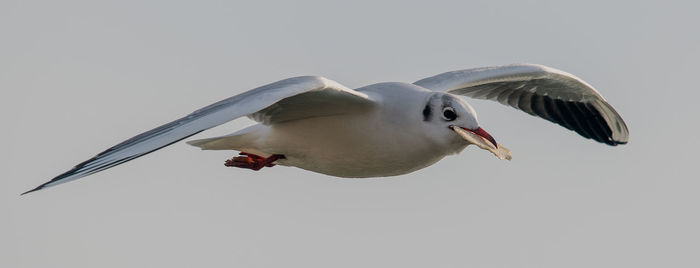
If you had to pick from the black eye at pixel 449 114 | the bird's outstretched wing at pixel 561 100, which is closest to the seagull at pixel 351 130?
the black eye at pixel 449 114

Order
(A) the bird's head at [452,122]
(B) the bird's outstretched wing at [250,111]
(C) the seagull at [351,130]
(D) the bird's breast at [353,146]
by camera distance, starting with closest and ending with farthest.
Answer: (B) the bird's outstretched wing at [250,111] < (C) the seagull at [351,130] < (A) the bird's head at [452,122] < (D) the bird's breast at [353,146]

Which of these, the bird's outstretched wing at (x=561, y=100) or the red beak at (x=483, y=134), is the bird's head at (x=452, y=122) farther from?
the bird's outstretched wing at (x=561, y=100)

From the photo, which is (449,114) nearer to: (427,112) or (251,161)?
(427,112)

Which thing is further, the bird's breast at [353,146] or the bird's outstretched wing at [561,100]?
the bird's outstretched wing at [561,100]

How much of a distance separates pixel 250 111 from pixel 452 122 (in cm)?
235

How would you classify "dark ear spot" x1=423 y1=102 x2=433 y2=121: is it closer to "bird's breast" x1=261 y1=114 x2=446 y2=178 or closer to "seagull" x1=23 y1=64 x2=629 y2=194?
"seagull" x1=23 y1=64 x2=629 y2=194

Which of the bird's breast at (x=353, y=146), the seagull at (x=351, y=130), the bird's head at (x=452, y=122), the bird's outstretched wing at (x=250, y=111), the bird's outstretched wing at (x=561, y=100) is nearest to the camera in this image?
the bird's outstretched wing at (x=250, y=111)

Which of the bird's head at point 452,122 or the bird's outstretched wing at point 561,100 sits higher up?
the bird's outstretched wing at point 561,100

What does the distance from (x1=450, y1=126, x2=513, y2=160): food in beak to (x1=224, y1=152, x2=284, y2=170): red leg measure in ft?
6.09

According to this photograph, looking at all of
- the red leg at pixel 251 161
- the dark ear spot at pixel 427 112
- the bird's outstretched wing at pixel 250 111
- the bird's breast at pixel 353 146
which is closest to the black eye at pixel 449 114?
the dark ear spot at pixel 427 112

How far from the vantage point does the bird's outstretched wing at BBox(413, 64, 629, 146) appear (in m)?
14.2

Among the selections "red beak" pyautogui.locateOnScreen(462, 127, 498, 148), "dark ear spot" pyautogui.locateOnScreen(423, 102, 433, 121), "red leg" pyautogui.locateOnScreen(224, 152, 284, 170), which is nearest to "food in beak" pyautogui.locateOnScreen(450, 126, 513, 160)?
"red beak" pyautogui.locateOnScreen(462, 127, 498, 148)

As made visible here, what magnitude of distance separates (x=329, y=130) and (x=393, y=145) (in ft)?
2.03

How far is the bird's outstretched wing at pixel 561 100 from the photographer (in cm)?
1421
